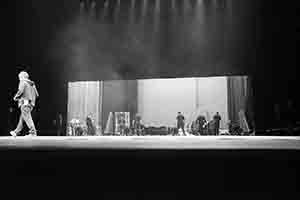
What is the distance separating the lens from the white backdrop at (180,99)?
6.38m

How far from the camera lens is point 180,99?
6.57 meters

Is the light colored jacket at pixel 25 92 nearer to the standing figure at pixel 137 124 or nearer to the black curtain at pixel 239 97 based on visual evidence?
the standing figure at pixel 137 124

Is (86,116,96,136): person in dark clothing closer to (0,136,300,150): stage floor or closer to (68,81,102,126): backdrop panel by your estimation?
(68,81,102,126): backdrop panel

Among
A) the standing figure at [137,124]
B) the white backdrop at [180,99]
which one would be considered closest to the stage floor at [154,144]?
the white backdrop at [180,99]

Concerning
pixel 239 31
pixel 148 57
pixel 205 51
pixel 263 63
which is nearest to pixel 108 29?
pixel 148 57

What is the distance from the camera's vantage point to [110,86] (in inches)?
271

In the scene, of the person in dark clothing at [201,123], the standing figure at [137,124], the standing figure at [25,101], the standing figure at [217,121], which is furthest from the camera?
the standing figure at [137,124]

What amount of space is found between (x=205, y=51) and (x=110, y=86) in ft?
7.06

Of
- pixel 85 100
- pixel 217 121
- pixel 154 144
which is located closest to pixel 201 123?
pixel 217 121
